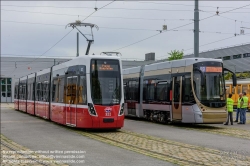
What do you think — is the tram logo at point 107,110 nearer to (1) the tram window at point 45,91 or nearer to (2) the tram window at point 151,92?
(2) the tram window at point 151,92

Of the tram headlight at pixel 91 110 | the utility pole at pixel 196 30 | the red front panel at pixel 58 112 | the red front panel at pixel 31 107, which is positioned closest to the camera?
the tram headlight at pixel 91 110

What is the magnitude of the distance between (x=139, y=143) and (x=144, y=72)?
11.3 meters

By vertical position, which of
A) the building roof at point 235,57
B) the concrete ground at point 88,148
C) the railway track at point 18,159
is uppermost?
the building roof at point 235,57

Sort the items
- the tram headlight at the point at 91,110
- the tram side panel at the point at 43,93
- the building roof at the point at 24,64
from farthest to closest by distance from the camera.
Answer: the building roof at the point at 24,64 → the tram side panel at the point at 43,93 → the tram headlight at the point at 91,110

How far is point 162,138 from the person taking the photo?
48.8ft

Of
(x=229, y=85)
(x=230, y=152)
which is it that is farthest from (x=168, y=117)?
(x=229, y=85)

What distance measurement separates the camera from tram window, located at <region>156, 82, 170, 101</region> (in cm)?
2094

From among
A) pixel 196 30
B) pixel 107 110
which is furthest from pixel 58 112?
pixel 196 30

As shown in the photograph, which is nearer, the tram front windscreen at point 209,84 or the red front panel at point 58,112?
the tram front windscreen at point 209,84

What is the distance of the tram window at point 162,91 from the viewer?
20.9 metres

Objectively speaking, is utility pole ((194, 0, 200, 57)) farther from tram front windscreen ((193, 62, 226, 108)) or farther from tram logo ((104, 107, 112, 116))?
tram logo ((104, 107, 112, 116))

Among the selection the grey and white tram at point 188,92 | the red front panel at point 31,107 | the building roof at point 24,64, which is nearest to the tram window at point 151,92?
the grey and white tram at point 188,92

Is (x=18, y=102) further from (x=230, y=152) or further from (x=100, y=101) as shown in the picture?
(x=230, y=152)

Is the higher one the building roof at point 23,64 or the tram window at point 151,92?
the building roof at point 23,64
